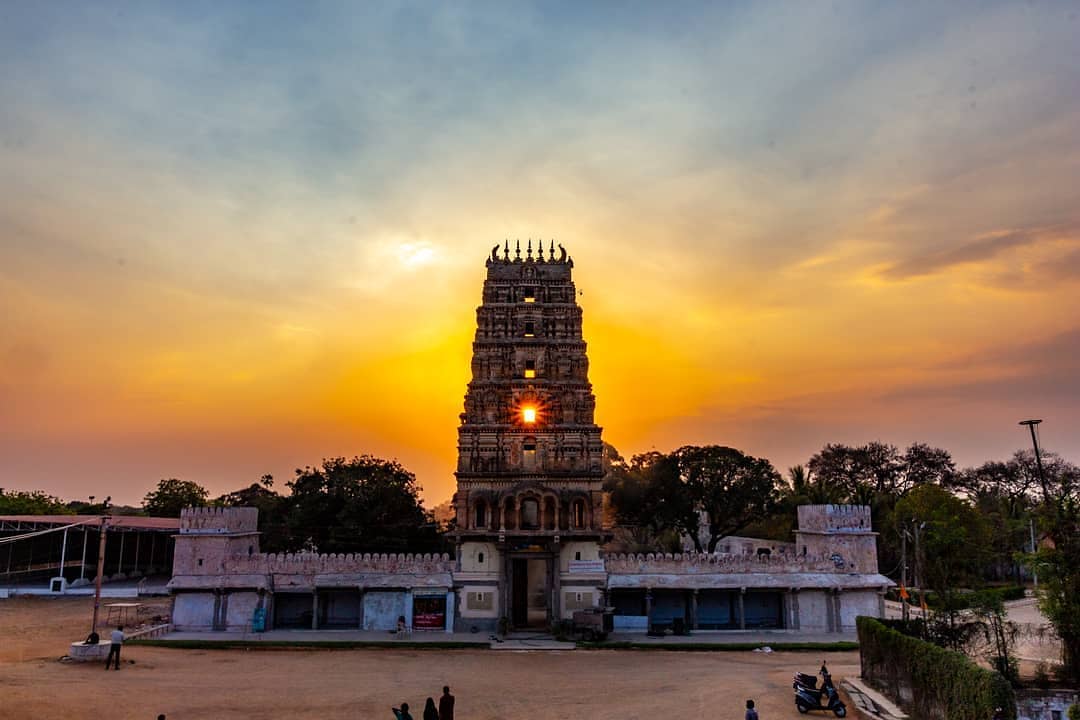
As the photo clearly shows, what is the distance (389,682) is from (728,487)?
Answer: 46327 millimetres

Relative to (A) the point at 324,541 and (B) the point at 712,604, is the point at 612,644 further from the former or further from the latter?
(A) the point at 324,541

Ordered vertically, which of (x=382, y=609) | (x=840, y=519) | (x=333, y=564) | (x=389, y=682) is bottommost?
(x=389, y=682)

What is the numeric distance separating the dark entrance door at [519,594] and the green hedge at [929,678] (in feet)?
67.6

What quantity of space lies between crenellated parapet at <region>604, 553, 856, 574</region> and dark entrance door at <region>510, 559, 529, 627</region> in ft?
18.1

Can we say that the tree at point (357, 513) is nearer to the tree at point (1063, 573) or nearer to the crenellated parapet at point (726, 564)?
the crenellated parapet at point (726, 564)

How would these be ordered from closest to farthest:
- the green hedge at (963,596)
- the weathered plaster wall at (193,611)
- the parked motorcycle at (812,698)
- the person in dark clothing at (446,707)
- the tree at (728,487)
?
the person in dark clothing at (446,707) → the parked motorcycle at (812,698) → the green hedge at (963,596) → the weathered plaster wall at (193,611) → the tree at (728,487)

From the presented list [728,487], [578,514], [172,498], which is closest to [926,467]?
[728,487]

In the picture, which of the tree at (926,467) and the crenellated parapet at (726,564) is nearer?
the crenellated parapet at (726,564)

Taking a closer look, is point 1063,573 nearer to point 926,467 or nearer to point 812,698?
point 812,698

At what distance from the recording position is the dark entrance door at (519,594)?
143 ft

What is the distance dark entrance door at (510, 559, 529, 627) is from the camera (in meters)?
43.7

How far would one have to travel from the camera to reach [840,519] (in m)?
43.8

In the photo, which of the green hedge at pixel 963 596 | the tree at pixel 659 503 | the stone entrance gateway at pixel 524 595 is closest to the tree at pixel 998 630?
the green hedge at pixel 963 596

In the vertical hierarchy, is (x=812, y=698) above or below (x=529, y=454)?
below
